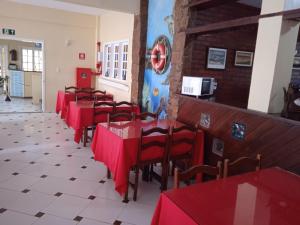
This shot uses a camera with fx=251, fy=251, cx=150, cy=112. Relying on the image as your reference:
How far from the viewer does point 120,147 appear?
2582mm

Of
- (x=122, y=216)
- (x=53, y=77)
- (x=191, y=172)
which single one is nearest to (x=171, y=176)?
(x=122, y=216)

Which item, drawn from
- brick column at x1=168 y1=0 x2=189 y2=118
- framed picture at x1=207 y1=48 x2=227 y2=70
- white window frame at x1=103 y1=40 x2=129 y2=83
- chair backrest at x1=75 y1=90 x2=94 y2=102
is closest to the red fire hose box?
white window frame at x1=103 y1=40 x2=129 y2=83

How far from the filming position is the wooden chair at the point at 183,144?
2887mm

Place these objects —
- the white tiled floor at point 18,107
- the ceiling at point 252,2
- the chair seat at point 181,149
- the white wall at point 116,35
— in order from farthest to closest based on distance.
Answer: the white tiled floor at point 18,107 < the white wall at point 116,35 < the ceiling at point 252,2 < the chair seat at point 181,149

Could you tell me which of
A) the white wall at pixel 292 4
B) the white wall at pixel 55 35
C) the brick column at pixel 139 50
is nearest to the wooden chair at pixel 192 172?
the white wall at pixel 292 4

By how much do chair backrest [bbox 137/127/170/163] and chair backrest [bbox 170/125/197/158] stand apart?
0.26ft

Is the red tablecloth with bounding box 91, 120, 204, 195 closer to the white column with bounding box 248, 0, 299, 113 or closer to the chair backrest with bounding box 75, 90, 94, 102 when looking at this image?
the white column with bounding box 248, 0, 299, 113

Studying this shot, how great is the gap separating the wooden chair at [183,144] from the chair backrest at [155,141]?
7 cm

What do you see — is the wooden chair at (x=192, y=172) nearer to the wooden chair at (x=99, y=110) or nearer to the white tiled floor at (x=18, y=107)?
the wooden chair at (x=99, y=110)

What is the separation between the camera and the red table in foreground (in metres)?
1.31

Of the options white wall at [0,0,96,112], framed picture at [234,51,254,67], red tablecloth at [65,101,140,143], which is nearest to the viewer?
A: framed picture at [234,51,254,67]

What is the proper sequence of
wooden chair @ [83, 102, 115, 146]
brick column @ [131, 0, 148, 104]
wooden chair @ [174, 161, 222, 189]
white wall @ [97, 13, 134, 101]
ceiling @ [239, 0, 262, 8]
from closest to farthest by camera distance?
wooden chair @ [174, 161, 222, 189] → ceiling @ [239, 0, 262, 8] → wooden chair @ [83, 102, 115, 146] → brick column @ [131, 0, 148, 104] → white wall @ [97, 13, 134, 101]

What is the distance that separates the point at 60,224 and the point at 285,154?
2.15 meters

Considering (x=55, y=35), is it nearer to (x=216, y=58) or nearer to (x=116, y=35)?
(x=116, y=35)
